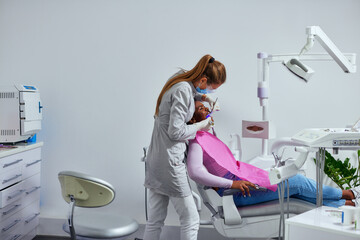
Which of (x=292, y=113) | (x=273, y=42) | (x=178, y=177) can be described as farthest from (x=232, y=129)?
(x=178, y=177)

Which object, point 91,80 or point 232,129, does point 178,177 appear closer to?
point 232,129

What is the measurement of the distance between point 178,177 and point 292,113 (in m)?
1.31

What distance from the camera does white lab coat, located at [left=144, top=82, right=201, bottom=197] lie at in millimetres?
2211

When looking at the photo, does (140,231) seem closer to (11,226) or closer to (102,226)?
(11,226)

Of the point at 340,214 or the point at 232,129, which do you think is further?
the point at 232,129

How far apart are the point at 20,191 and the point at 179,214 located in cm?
119

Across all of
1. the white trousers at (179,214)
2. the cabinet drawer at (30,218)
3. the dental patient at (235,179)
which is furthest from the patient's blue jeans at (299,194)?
the cabinet drawer at (30,218)

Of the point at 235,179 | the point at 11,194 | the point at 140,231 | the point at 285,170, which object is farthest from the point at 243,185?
the point at 11,194

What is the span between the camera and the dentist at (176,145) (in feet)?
7.28

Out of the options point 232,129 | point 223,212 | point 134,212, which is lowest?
point 134,212

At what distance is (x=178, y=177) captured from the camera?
227cm

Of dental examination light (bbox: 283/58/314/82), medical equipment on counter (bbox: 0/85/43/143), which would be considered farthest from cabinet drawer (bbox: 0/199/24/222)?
dental examination light (bbox: 283/58/314/82)

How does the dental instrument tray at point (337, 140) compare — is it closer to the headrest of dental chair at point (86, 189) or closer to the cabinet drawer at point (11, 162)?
the headrest of dental chair at point (86, 189)

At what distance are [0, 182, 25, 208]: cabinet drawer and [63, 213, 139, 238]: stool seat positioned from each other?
0.77 meters
